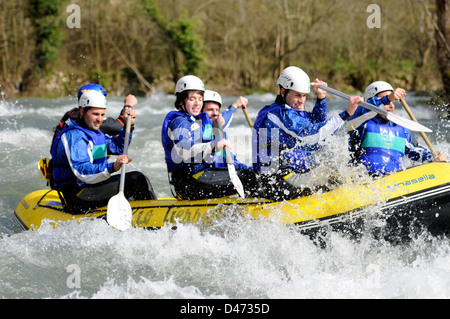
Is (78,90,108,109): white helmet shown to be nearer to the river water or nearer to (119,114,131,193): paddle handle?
(119,114,131,193): paddle handle

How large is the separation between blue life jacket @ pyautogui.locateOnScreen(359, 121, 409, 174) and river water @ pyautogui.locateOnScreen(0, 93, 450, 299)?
348mm

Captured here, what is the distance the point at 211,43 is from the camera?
2466 cm

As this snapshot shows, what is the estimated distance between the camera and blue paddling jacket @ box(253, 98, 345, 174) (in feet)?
15.9

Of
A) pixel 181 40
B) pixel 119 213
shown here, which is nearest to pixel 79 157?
pixel 119 213

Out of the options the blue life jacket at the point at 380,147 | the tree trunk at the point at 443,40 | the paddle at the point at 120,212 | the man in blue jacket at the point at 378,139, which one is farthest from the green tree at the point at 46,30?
the blue life jacket at the point at 380,147

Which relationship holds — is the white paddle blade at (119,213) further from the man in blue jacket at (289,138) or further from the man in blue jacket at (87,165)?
the man in blue jacket at (289,138)

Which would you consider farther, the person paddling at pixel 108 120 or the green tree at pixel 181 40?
the green tree at pixel 181 40

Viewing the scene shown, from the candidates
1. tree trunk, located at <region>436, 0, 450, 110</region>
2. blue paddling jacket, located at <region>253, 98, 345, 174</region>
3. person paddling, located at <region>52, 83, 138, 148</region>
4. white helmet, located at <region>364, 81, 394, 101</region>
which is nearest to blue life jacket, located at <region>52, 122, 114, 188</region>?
person paddling, located at <region>52, 83, 138, 148</region>

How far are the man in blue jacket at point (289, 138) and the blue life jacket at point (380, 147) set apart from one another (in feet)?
2.50

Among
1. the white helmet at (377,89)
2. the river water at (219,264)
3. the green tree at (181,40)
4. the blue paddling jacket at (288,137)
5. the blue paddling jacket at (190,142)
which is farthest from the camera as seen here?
the green tree at (181,40)

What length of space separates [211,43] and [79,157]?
2017 centimetres

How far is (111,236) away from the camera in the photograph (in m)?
5.18

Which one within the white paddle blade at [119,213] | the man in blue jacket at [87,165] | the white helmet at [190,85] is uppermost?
the white helmet at [190,85]

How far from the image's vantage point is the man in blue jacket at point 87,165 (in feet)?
17.2
